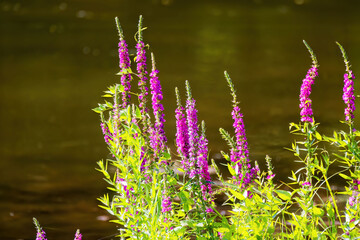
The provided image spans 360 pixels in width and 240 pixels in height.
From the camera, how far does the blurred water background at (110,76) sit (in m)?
6.42

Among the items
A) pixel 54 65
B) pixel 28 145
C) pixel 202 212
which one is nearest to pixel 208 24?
pixel 54 65

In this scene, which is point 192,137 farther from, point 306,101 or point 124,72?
point 306,101

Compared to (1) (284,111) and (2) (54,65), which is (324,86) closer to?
(1) (284,111)

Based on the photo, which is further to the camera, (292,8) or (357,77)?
(292,8)

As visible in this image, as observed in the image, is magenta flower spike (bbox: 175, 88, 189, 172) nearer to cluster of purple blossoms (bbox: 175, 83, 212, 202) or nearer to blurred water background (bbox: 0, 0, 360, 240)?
cluster of purple blossoms (bbox: 175, 83, 212, 202)

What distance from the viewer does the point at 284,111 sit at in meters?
8.28

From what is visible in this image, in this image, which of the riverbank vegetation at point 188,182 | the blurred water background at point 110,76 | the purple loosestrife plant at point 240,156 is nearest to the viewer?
the riverbank vegetation at point 188,182

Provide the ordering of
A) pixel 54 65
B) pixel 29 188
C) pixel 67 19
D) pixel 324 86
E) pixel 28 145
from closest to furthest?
pixel 29 188 → pixel 28 145 → pixel 324 86 → pixel 54 65 → pixel 67 19

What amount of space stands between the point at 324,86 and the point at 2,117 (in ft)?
12.5

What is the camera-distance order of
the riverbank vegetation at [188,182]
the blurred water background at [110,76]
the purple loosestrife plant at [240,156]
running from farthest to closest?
the blurred water background at [110,76], the purple loosestrife plant at [240,156], the riverbank vegetation at [188,182]

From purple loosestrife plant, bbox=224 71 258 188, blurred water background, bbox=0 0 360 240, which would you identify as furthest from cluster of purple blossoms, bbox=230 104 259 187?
blurred water background, bbox=0 0 360 240

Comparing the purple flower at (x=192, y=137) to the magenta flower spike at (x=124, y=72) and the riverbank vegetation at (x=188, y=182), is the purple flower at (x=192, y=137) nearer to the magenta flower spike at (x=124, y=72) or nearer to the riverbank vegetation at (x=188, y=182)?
the riverbank vegetation at (x=188, y=182)

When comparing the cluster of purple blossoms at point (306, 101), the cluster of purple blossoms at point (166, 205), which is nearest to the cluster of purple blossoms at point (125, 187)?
the cluster of purple blossoms at point (166, 205)

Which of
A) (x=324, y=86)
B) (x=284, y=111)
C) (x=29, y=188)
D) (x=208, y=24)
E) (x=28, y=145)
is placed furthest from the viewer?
(x=208, y=24)
